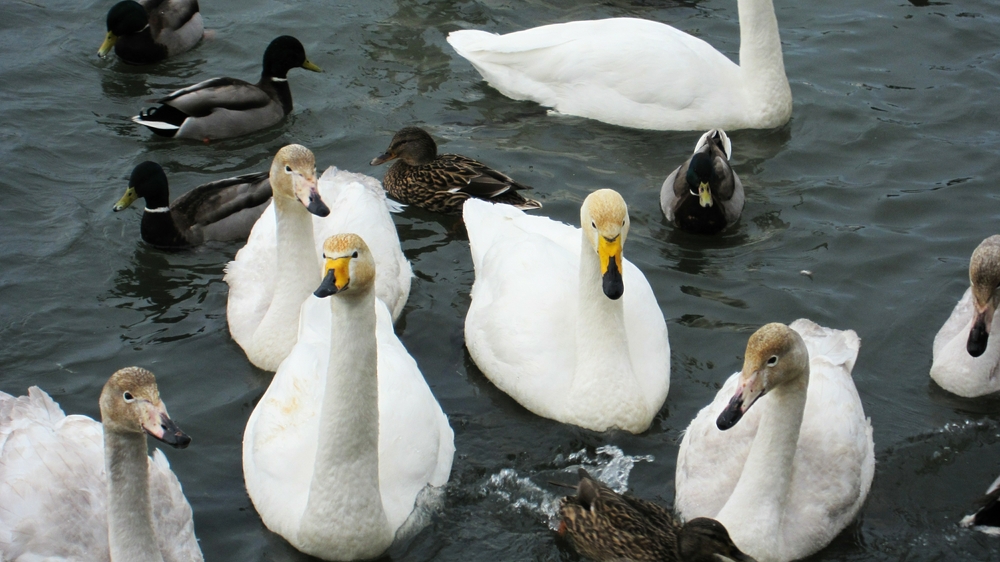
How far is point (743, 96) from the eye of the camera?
10.6 metres

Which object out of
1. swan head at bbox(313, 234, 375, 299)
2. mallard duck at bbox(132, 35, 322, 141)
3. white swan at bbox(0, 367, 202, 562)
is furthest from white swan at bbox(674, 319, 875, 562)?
mallard duck at bbox(132, 35, 322, 141)

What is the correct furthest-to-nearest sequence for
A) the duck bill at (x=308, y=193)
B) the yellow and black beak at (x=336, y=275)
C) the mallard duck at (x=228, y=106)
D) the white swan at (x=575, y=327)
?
the mallard duck at (x=228, y=106)
the duck bill at (x=308, y=193)
the white swan at (x=575, y=327)
the yellow and black beak at (x=336, y=275)

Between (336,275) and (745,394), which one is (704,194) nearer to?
(745,394)

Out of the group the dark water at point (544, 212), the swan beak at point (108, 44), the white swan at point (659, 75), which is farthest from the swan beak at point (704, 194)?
the swan beak at point (108, 44)

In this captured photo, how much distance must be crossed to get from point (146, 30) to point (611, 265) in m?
6.83

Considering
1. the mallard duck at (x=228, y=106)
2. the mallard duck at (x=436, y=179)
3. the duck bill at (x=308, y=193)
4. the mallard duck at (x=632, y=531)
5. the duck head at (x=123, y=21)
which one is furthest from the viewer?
the duck head at (x=123, y=21)

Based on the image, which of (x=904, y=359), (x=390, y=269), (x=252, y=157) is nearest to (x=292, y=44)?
(x=252, y=157)

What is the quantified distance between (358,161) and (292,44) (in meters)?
1.48

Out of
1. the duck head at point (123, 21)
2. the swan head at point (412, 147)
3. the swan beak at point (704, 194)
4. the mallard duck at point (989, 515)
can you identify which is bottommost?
the mallard duck at point (989, 515)

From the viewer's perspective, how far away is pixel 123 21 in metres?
11.4

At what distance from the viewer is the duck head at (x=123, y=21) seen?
11.3 metres

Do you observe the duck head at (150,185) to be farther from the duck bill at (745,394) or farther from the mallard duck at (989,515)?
the mallard duck at (989,515)

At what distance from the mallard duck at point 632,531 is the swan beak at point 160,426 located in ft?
7.25

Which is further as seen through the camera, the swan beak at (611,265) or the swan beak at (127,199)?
the swan beak at (127,199)
